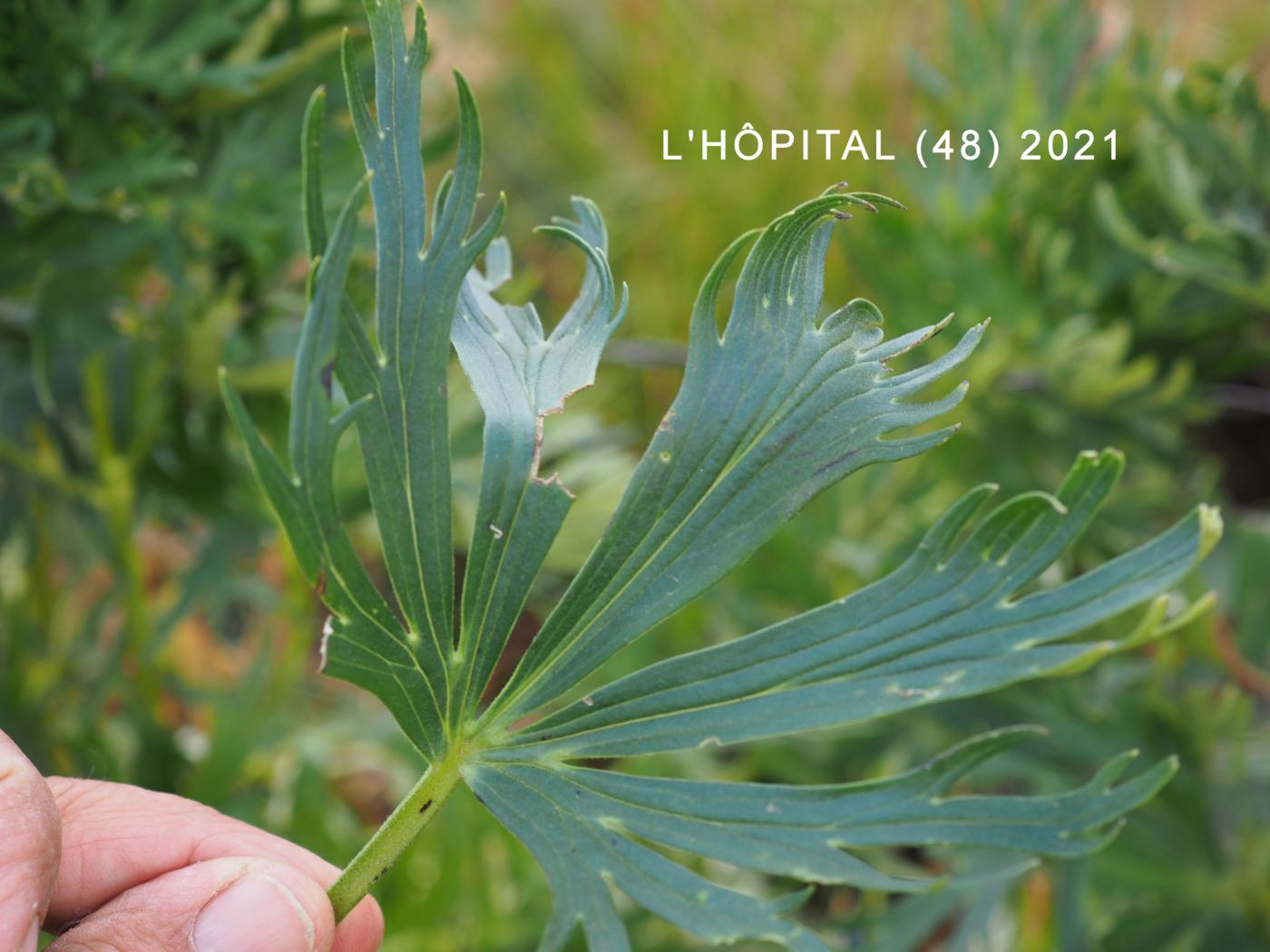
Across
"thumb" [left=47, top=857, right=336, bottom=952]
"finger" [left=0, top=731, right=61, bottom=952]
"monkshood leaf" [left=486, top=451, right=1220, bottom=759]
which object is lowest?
"thumb" [left=47, top=857, right=336, bottom=952]

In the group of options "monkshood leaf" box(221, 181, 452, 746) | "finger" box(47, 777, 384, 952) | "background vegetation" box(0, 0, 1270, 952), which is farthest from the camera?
"background vegetation" box(0, 0, 1270, 952)

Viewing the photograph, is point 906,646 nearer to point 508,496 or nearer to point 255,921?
point 508,496

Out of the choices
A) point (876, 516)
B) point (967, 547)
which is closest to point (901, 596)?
point (967, 547)

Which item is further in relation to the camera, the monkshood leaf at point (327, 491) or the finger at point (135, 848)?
the finger at point (135, 848)

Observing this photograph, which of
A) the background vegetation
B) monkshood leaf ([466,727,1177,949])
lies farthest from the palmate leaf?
the background vegetation

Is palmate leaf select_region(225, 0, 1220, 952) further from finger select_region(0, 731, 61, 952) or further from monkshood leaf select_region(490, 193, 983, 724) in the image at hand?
finger select_region(0, 731, 61, 952)

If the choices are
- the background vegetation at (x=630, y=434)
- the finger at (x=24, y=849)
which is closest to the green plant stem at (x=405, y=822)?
the finger at (x=24, y=849)

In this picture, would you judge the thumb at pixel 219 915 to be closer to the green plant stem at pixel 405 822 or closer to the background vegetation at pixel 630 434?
the green plant stem at pixel 405 822
